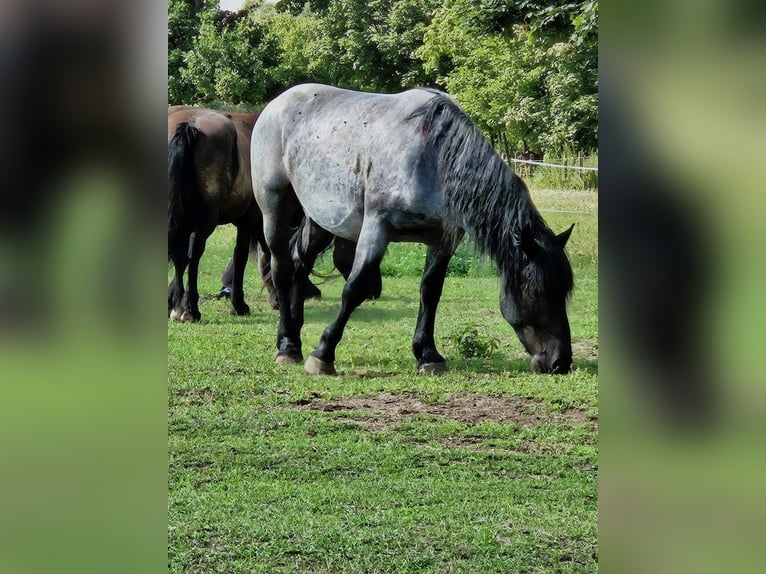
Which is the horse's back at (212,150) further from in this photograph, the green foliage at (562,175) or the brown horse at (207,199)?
the green foliage at (562,175)

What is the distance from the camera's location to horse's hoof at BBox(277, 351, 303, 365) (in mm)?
7082

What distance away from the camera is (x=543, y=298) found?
6.23 meters

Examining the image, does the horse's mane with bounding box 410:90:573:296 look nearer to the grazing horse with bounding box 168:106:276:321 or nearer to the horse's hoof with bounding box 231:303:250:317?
the grazing horse with bounding box 168:106:276:321

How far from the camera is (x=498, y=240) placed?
6.05 meters

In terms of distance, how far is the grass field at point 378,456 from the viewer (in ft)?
11.4

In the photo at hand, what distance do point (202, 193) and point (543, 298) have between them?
12.9 feet

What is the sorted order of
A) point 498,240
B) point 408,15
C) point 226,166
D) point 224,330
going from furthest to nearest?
point 408,15, point 226,166, point 224,330, point 498,240
